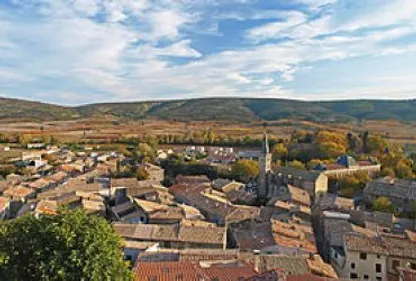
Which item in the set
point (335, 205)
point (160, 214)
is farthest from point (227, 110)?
point (160, 214)

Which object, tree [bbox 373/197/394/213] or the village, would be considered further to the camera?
tree [bbox 373/197/394/213]

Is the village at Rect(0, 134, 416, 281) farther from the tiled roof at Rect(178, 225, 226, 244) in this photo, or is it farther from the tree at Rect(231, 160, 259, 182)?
the tree at Rect(231, 160, 259, 182)

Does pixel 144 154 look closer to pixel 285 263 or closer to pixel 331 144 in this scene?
pixel 331 144

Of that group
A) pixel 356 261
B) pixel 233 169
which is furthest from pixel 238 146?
pixel 356 261

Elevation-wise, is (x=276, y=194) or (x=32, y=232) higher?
(x=32, y=232)

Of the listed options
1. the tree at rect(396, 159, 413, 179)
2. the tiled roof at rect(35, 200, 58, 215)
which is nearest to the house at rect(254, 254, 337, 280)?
the tiled roof at rect(35, 200, 58, 215)

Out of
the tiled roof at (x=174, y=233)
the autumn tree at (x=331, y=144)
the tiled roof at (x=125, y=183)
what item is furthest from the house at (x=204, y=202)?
the autumn tree at (x=331, y=144)

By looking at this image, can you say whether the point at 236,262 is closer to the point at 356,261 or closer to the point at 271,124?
the point at 356,261

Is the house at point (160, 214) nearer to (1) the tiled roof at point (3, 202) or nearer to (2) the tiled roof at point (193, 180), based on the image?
(1) the tiled roof at point (3, 202)
